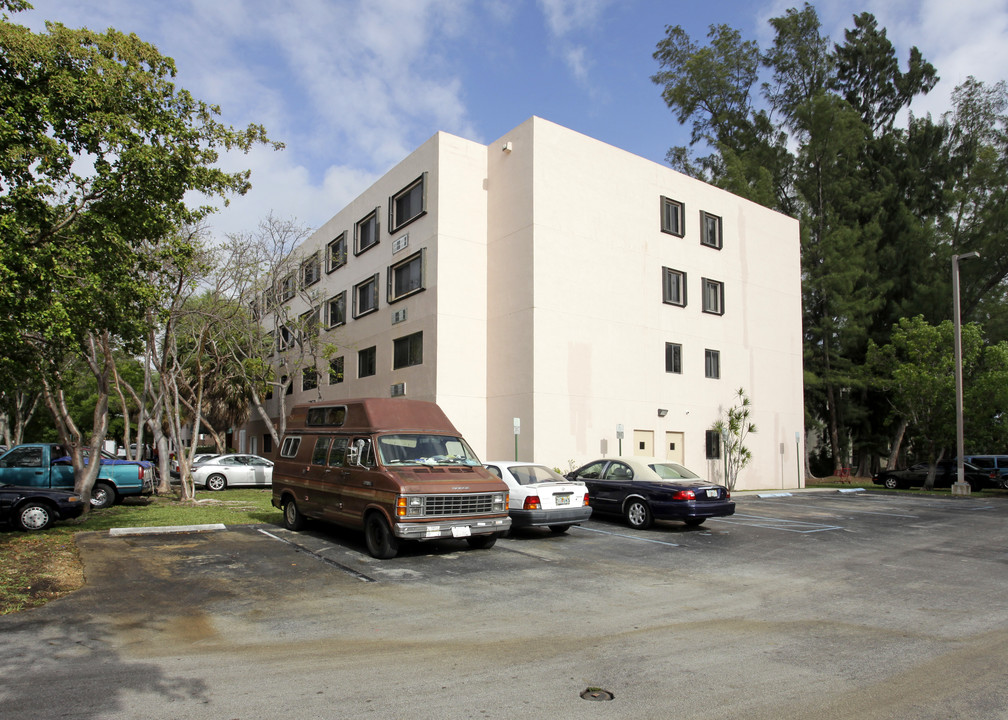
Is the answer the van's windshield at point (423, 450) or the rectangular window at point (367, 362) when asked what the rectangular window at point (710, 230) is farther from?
the van's windshield at point (423, 450)

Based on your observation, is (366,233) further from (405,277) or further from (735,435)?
(735,435)

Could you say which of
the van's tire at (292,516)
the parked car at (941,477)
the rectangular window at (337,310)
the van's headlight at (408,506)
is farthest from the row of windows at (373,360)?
the parked car at (941,477)

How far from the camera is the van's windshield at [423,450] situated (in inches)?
441

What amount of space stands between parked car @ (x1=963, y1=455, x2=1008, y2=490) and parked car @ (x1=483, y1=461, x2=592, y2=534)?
25965 millimetres

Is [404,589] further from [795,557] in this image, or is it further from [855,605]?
[795,557]

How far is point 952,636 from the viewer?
6.80 meters

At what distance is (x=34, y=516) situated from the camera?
44.1 ft

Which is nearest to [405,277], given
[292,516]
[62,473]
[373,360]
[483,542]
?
[373,360]

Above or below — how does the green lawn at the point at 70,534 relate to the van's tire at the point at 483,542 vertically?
below

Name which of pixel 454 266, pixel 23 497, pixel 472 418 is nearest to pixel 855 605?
pixel 23 497

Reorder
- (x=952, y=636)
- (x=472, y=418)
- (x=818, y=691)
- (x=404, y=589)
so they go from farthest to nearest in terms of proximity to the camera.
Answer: (x=472, y=418) < (x=404, y=589) < (x=952, y=636) < (x=818, y=691)

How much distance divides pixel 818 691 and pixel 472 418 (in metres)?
19.5

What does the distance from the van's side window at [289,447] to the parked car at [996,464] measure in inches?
1178

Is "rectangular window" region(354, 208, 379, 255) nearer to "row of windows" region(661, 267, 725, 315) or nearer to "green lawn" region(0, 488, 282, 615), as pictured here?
"row of windows" region(661, 267, 725, 315)
